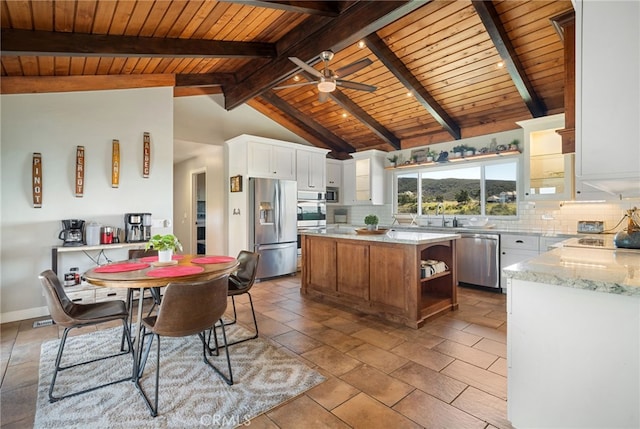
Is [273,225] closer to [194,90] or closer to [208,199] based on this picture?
[208,199]

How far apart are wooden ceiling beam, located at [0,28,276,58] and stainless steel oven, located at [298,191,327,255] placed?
276cm

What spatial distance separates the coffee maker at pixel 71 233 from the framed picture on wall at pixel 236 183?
237 centimetres

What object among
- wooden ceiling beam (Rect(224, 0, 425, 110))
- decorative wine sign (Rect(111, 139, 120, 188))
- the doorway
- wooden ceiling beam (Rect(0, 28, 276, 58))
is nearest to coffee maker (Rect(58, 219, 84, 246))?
decorative wine sign (Rect(111, 139, 120, 188))

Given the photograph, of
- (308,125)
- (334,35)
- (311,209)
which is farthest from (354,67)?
(308,125)

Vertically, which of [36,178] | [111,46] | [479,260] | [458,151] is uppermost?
[111,46]

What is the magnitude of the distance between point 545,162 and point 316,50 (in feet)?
11.7

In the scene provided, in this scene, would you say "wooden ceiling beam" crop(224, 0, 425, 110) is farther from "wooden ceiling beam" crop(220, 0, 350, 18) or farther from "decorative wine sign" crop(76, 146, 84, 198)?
"decorative wine sign" crop(76, 146, 84, 198)

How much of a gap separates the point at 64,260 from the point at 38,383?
80.9 inches

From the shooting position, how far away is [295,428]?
1769 mm

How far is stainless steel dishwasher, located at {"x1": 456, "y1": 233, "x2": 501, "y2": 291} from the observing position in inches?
184

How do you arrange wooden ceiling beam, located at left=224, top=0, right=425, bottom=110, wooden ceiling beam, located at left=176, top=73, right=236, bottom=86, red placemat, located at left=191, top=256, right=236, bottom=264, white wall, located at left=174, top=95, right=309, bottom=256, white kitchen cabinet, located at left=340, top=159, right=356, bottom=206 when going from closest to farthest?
red placemat, located at left=191, top=256, right=236, bottom=264 < wooden ceiling beam, located at left=224, top=0, right=425, bottom=110 < wooden ceiling beam, located at left=176, top=73, right=236, bottom=86 < white wall, located at left=174, top=95, right=309, bottom=256 < white kitchen cabinet, located at left=340, top=159, right=356, bottom=206

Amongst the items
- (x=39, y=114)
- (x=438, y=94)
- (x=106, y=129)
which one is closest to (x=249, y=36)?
(x=106, y=129)

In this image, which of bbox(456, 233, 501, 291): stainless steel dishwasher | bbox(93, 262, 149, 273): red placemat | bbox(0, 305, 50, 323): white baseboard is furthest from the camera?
bbox(456, 233, 501, 291): stainless steel dishwasher

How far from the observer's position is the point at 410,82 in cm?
470
